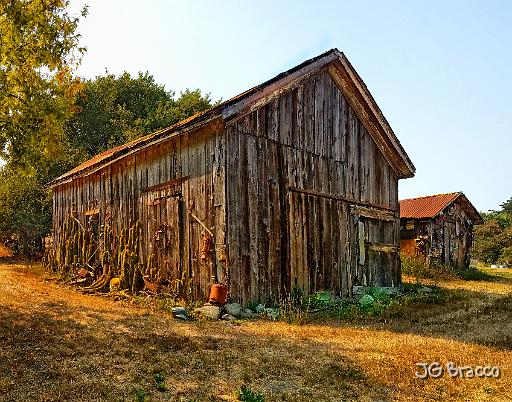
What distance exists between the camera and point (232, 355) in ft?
21.5

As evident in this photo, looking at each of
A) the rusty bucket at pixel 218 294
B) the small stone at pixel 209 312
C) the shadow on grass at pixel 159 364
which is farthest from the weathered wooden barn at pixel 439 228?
the shadow on grass at pixel 159 364

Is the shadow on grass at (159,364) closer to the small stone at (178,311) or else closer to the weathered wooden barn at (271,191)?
the small stone at (178,311)

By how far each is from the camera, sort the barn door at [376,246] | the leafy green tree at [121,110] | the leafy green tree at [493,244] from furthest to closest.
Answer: the leafy green tree at [493,244] < the leafy green tree at [121,110] < the barn door at [376,246]

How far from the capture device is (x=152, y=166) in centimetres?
1270

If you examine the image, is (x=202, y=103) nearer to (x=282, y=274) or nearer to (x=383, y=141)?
(x=383, y=141)

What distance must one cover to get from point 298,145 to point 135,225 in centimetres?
536

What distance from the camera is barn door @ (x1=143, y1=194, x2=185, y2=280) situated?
11.4m

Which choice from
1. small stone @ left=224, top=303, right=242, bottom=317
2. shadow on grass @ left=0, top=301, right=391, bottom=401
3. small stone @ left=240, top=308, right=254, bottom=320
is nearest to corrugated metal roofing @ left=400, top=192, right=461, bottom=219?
small stone @ left=240, top=308, right=254, bottom=320

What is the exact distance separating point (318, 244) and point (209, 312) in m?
4.26

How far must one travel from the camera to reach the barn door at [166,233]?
1142cm

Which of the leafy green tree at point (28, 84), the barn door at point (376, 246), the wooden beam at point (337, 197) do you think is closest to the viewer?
the leafy green tree at point (28, 84)

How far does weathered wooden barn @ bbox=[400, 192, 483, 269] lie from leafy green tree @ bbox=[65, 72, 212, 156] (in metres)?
17.8

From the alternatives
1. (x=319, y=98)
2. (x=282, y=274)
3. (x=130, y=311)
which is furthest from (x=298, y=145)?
(x=130, y=311)

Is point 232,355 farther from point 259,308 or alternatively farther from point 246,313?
point 259,308
